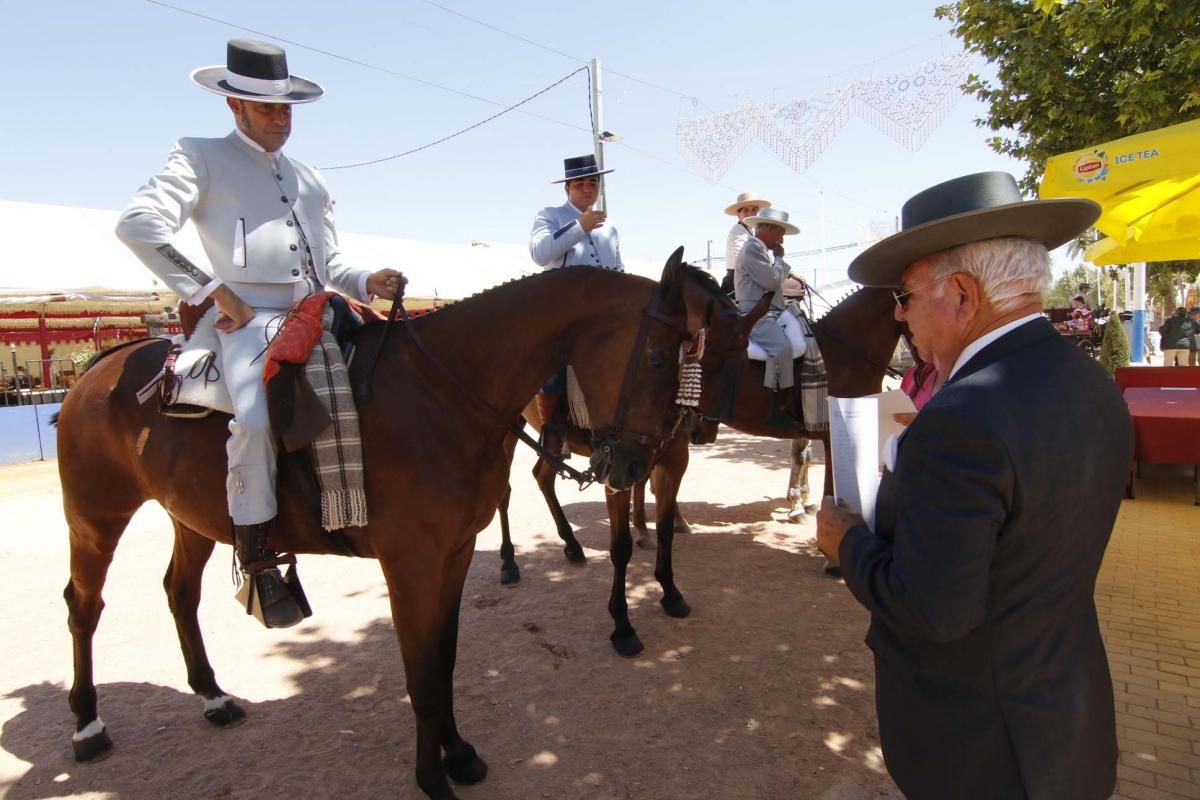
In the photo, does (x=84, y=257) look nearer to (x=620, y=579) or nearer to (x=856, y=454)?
(x=620, y=579)

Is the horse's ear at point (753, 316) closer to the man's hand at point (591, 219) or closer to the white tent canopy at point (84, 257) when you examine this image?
the man's hand at point (591, 219)

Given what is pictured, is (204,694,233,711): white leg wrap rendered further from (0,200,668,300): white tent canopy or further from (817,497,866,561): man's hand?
(0,200,668,300): white tent canopy

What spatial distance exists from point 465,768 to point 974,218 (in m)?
2.93

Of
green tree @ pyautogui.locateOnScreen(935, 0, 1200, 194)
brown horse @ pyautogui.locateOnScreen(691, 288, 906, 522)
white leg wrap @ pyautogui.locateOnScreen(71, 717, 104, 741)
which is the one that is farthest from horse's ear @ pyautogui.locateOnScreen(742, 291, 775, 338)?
green tree @ pyautogui.locateOnScreen(935, 0, 1200, 194)

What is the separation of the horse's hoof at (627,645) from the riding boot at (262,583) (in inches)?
79.2

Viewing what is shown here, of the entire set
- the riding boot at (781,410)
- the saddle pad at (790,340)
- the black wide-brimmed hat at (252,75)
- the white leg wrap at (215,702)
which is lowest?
the white leg wrap at (215,702)

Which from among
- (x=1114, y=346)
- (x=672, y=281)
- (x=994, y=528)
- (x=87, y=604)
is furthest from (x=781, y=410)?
(x=1114, y=346)

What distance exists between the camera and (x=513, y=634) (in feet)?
14.4

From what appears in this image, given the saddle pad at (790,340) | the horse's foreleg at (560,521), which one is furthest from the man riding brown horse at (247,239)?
the saddle pad at (790,340)

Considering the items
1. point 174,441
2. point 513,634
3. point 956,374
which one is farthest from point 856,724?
point 174,441

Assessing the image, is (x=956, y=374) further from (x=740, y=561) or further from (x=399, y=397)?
(x=740, y=561)

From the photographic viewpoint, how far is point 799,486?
273 inches

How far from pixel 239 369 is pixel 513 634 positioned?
261 centimetres

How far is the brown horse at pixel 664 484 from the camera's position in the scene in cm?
299
